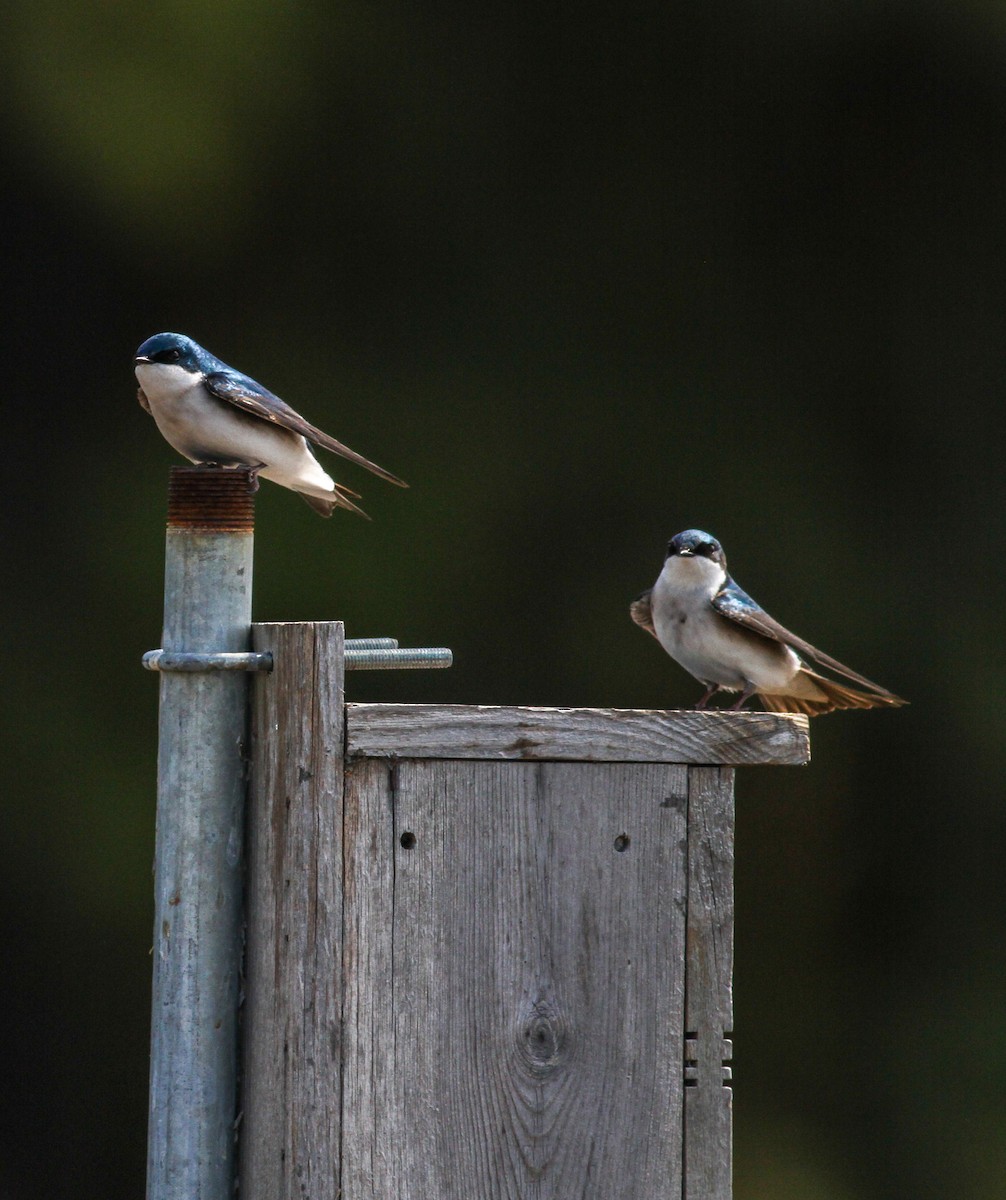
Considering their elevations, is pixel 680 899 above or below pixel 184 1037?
above

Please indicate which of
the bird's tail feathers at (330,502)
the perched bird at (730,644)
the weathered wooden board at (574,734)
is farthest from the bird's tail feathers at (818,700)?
the weathered wooden board at (574,734)

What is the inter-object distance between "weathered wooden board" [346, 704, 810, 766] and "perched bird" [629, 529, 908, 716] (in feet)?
3.74

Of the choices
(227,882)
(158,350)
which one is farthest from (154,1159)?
(158,350)

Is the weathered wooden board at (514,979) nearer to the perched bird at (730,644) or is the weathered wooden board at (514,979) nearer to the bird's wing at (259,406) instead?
the bird's wing at (259,406)

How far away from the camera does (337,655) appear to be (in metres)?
1.61

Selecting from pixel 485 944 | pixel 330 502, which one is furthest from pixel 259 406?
pixel 485 944

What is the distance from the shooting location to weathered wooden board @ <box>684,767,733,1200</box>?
1.72 meters

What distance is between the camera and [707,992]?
1715 millimetres

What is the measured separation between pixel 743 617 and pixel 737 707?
0.58 ft

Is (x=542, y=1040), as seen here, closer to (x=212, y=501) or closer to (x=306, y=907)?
(x=306, y=907)

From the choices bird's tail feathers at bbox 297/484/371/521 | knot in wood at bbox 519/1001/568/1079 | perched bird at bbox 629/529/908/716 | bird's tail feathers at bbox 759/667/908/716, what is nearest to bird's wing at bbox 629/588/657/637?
perched bird at bbox 629/529/908/716

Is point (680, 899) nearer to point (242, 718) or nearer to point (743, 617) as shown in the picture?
point (242, 718)

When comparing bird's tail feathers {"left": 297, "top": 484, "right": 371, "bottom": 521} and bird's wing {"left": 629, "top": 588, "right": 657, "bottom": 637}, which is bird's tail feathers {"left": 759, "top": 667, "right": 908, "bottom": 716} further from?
bird's tail feathers {"left": 297, "top": 484, "right": 371, "bottom": 521}

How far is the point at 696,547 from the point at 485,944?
1.63m
